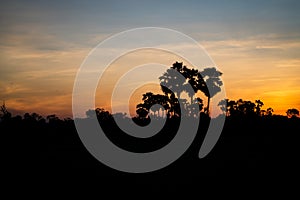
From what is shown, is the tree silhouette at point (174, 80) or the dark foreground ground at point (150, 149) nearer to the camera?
the dark foreground ground at point (150, 149)

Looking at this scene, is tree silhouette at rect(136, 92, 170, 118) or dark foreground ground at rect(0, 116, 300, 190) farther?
tree silhouette at rect(136, 92, 170, 118)

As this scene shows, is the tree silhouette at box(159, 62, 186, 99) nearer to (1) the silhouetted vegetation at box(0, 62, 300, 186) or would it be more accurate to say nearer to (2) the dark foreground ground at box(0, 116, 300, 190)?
(1) the silhouetted vegetation at box(0, 62, 300, 186)

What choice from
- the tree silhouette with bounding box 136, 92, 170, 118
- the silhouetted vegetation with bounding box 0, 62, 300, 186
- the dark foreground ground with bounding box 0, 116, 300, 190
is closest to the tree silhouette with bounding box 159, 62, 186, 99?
the tree silhouette with bounding box 136, 92, 170, 118

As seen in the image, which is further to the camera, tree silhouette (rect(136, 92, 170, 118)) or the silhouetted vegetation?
tree silhouette (rect(136, 92, 170, 118))

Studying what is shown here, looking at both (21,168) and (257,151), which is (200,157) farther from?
(21,168)

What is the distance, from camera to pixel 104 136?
28.8m

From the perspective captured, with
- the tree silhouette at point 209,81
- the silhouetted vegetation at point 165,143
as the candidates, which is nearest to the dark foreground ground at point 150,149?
the silhouetted vegetation at point 165,143

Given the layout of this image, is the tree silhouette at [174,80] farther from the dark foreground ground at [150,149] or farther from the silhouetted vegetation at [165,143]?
the dark foreground ground at [150,149]

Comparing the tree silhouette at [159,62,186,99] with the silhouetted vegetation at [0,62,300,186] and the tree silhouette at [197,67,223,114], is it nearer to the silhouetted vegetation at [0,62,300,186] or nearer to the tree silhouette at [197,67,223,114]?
the tree silhouette at [197,67,223,114]

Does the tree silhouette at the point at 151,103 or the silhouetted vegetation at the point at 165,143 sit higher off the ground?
the tree silhouette at the point at 151,103

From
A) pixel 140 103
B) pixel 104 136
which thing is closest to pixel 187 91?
pixel 140 103

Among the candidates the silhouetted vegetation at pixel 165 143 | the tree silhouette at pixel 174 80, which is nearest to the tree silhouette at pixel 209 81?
the tree silhouette at pixel 174 80

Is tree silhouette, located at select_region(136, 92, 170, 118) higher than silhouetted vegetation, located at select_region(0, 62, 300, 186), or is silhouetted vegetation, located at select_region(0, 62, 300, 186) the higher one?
tree silhouette, located at select_region(136, 92, 170, 118)

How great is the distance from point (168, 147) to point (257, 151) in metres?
7.00
